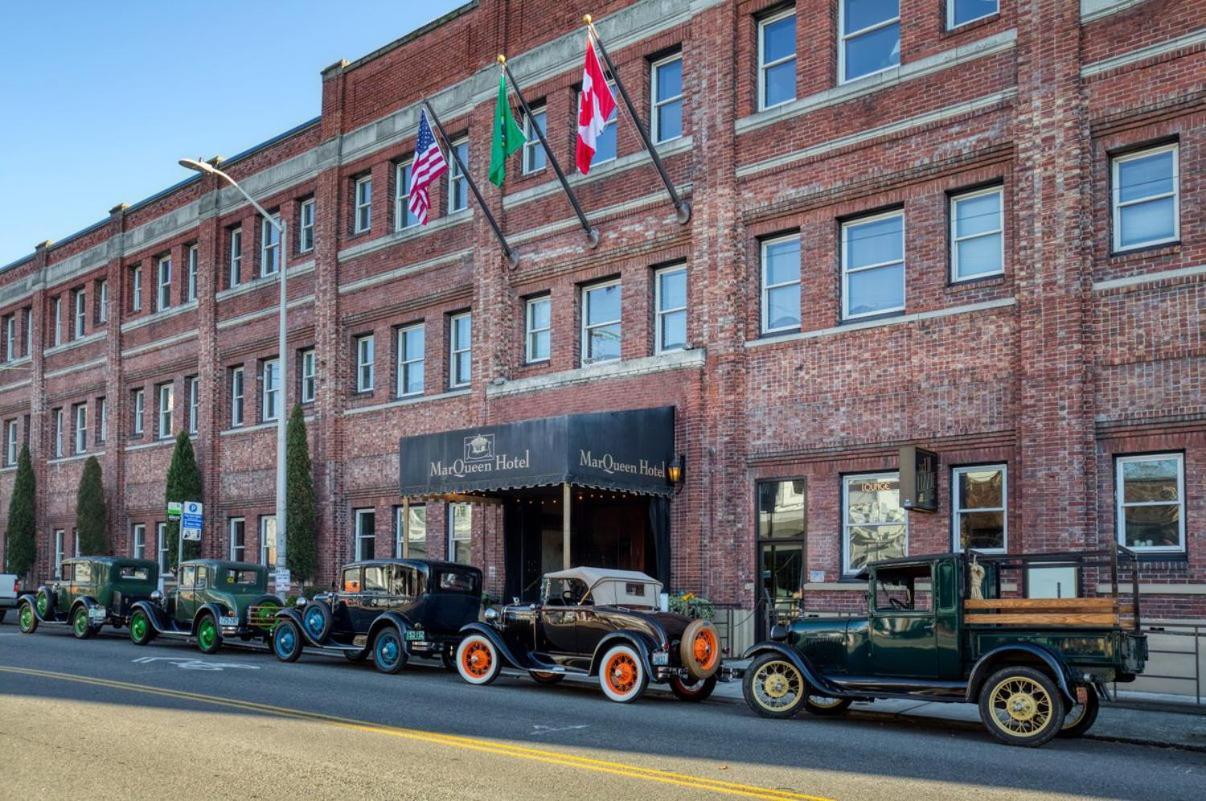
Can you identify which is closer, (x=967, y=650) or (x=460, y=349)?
(x=967, y=650)

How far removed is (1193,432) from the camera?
16812mm

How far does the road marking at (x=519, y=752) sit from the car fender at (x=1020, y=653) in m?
4.09

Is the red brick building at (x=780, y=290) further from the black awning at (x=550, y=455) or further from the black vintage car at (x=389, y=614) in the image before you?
the black vintage car at (x=389, y=614)

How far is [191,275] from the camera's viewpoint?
37.2 m

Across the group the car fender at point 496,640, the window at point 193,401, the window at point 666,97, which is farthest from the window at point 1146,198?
the window at point 193,401

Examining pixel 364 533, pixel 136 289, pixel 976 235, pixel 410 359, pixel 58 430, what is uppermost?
pixel 136 289

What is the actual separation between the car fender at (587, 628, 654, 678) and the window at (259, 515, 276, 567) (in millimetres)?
18461

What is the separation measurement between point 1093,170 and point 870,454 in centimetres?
542

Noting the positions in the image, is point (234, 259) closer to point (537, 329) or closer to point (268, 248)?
point (268, 248)

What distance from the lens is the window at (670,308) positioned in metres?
23.5

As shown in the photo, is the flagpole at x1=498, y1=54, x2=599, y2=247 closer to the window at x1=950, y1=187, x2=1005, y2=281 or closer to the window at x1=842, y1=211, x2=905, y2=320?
the window at x1=842, y1=211, x2=905, y2=320

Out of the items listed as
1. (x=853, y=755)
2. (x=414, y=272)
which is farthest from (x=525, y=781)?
(x=414, y=272)

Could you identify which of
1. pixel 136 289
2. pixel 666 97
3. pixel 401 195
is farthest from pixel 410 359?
pixel 136 289

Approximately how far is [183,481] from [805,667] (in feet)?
80.5
